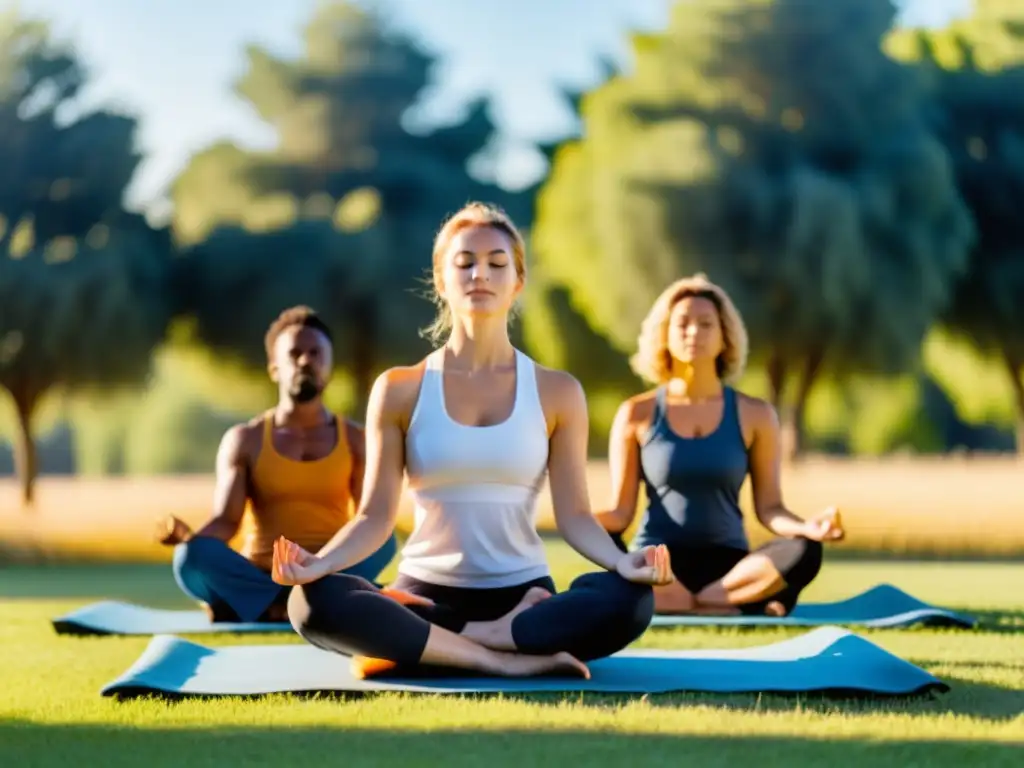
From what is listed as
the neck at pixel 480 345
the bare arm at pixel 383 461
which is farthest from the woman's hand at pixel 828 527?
the bare arm at pixel 383 461

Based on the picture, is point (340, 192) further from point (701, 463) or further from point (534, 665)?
point (534, 665)

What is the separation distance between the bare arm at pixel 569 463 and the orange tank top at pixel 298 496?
2.42 m

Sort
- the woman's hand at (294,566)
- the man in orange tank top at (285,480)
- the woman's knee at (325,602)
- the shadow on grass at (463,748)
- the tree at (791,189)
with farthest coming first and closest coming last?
the tree at (791,189), the man in orange tank top at (285,480), the woman's knee at (325,602), the woman's hand at (294,566), the shadow on grass at (463,748)

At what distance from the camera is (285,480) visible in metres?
7.43

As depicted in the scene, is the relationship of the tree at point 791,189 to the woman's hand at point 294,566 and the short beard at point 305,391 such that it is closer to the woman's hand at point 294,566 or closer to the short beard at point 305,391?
the short beard at point 305,391

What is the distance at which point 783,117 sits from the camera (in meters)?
23.9

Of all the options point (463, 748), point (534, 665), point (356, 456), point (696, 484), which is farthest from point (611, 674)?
point (356, 456)

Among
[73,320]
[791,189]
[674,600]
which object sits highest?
[791,189]

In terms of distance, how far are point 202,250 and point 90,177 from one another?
3.01m

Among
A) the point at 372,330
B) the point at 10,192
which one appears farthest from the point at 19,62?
the point at 372,330

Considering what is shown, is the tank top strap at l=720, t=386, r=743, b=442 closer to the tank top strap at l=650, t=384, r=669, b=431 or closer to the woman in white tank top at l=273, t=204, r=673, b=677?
the tank top strap at l=650, t=384, r=669, b=431

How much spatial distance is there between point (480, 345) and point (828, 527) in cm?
183

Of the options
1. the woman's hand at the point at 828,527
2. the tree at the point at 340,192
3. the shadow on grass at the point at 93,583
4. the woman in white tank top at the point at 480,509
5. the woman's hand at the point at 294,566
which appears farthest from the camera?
the tree at the point at 340,192

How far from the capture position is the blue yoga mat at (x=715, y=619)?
7.02 meters
